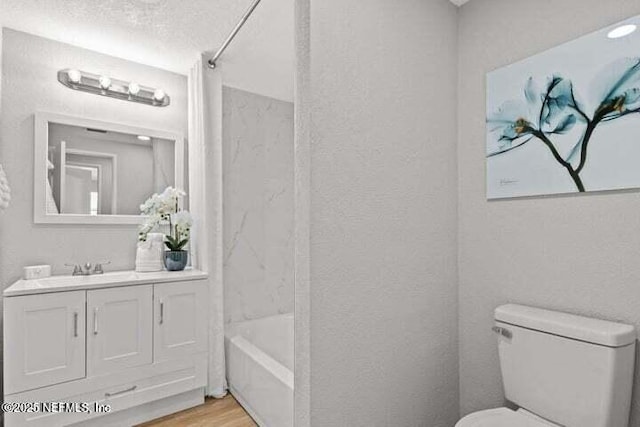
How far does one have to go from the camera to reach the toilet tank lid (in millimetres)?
1107

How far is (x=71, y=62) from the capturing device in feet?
7.16

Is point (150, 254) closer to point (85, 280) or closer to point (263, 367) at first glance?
point (85, 280)

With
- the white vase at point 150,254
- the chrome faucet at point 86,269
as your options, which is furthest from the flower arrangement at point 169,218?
the chrome faucet at point 86,269

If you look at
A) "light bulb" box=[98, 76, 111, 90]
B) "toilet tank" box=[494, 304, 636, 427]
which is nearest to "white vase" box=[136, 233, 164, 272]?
"light bulb" box=[98, 76, 111, 90]

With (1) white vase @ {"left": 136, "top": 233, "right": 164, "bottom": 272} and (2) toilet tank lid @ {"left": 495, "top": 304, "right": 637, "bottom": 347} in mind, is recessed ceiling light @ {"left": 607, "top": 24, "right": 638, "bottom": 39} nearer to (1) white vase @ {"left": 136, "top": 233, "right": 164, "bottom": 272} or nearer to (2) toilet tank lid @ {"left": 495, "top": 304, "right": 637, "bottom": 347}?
(2) toilet tank lid @ {"left": 495, "top": 304, "right": 637, "bottom": 347}

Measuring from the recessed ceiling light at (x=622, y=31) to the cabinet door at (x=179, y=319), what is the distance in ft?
7.88

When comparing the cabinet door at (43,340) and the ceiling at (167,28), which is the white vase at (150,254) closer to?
the cabinet door at (43,340)

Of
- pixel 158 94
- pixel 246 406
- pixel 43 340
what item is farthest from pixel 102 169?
pixel 246 406

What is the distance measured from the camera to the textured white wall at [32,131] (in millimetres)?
1954

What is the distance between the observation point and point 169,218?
7.58ft

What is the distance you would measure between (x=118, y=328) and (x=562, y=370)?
2.17 meters

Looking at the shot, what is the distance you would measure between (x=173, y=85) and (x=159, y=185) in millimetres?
822

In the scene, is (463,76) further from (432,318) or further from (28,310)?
(28,310)

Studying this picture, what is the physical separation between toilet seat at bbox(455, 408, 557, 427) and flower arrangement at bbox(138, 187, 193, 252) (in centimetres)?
195
